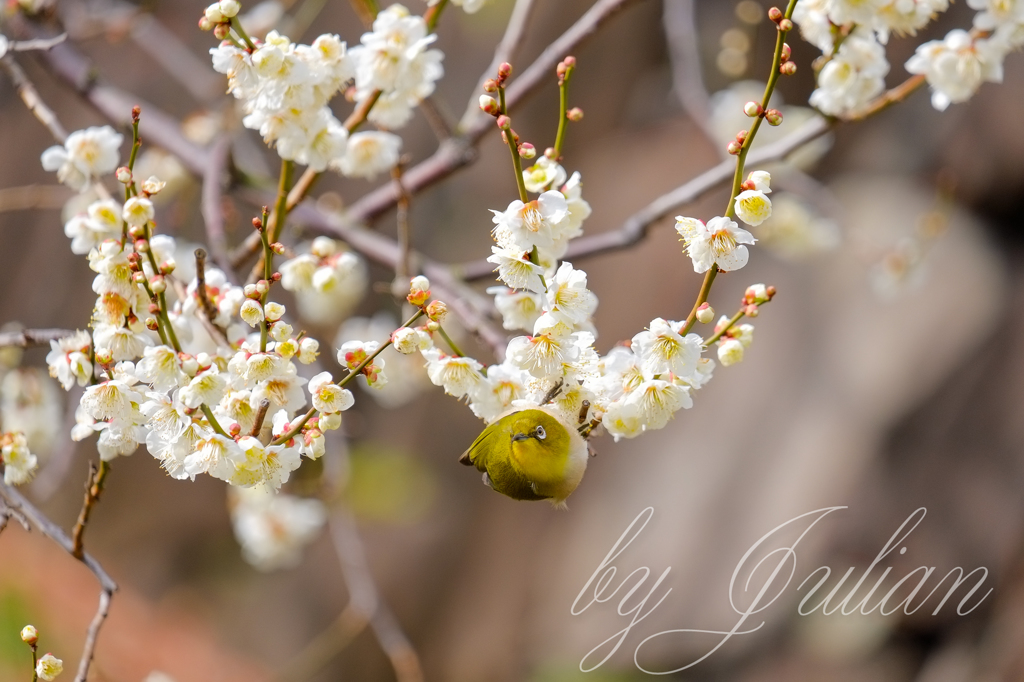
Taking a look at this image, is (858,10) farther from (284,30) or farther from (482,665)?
(482,665)

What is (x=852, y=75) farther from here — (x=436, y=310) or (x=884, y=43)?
(x=436, y=310)

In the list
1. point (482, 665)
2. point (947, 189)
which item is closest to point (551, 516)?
point (482, 665)

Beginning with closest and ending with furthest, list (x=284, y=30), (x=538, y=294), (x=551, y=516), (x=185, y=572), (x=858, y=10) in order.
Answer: (x=538, y=294), (x=858, y=10), (x=284, y=30), (x=551, y=516), (x=185, y=572)

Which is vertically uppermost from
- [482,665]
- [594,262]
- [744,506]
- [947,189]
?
[594,262]

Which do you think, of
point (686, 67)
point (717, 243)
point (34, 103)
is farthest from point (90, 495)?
point (686, 67)

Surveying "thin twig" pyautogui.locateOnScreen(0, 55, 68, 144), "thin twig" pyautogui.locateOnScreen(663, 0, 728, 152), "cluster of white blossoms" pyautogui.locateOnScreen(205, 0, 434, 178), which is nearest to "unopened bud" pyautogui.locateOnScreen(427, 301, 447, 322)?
"cluster of white blossoms" pyautogui.locateOnScreen(205, 0, 434, 178)

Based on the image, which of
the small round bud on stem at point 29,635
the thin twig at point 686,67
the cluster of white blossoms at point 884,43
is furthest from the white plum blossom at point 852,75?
the small round bud on stem at point 29,635

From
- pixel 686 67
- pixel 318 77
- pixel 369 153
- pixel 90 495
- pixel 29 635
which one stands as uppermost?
pixel 686 67
